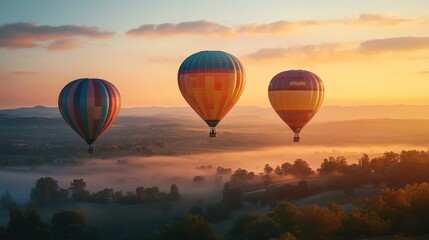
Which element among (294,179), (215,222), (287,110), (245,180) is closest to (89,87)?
(287,110)

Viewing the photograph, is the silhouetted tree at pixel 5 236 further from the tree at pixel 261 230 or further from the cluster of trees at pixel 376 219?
the cluster of trees at pixel 376 219

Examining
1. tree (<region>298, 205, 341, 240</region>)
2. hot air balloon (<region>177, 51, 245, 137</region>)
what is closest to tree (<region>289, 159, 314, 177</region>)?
hot air balloon (<region>177, 51, 245, 137</region>)

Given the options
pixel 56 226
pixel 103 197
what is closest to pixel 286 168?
pixel 103 197

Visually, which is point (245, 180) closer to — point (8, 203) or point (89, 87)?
point (8, 203)

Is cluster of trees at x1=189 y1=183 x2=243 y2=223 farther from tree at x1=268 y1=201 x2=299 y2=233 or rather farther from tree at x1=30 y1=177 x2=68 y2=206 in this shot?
tree at x1=30 y1=177 x2=68 y2=206

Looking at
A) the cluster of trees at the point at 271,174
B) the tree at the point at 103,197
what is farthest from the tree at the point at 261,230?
the cluster of trees at the point at 271,174

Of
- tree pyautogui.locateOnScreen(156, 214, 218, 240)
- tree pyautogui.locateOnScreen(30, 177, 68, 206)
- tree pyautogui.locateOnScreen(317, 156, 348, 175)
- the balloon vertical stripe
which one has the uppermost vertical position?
the balloon vertical stripe

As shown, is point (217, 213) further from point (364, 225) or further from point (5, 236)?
point (364, 225)
